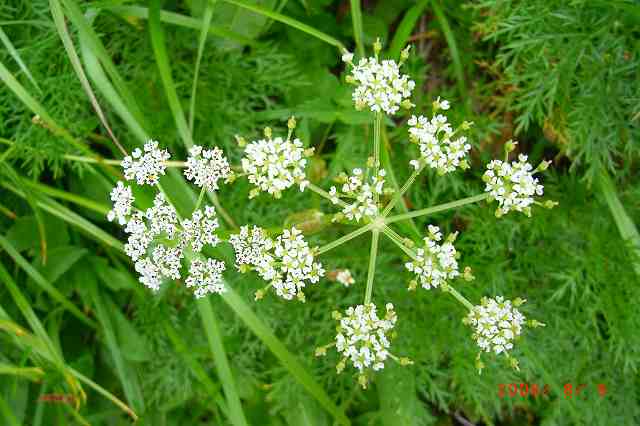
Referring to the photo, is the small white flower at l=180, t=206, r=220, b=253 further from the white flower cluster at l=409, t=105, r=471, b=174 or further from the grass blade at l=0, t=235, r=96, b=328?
the grass blade at l=0, t=235, r=96, b=328

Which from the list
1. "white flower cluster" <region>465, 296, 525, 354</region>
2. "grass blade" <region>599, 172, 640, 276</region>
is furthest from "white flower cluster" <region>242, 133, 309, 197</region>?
"grass blade" <region>599, 172, 640, 276</region>

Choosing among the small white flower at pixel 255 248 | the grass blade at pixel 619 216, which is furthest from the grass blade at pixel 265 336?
the grass blade at pixel 619 216

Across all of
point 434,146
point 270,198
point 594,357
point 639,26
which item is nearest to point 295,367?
point 270,198

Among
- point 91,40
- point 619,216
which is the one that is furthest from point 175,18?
point 619,216

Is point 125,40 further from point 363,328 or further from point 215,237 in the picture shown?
point 363,328

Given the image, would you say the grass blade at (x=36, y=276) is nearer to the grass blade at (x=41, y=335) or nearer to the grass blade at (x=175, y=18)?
the grass blade at (x=41, y=335)
